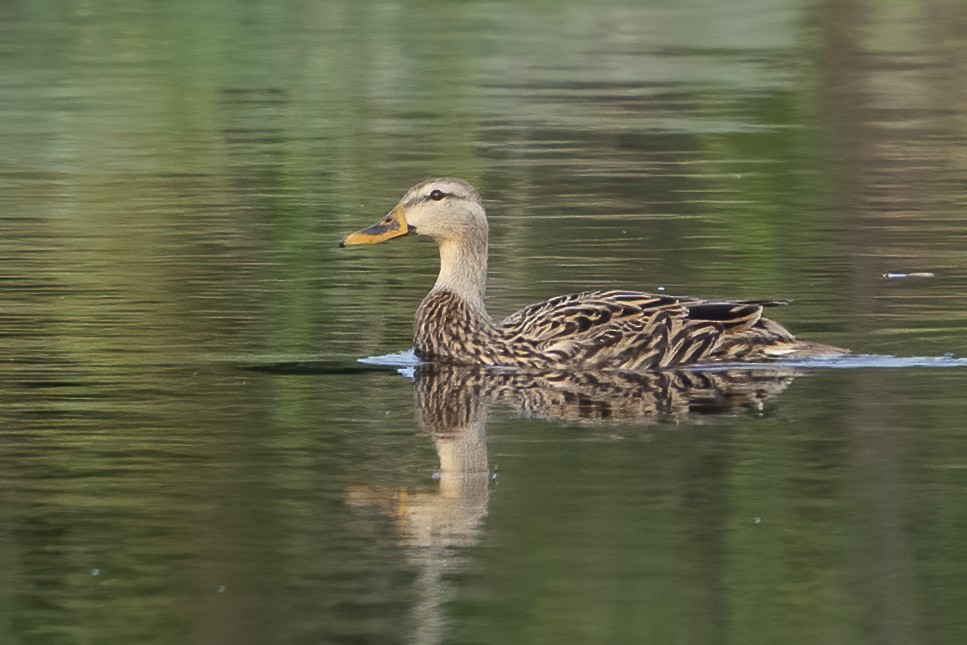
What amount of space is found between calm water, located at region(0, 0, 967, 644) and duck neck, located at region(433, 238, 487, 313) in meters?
0.48

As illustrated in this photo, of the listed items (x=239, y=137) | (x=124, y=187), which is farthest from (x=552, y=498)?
(x=239, y=137)

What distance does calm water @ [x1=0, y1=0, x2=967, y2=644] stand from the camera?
27.4 ft

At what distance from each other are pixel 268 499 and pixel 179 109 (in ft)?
63.2

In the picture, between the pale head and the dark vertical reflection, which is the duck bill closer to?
the pale head

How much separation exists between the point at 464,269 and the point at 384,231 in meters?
0.51

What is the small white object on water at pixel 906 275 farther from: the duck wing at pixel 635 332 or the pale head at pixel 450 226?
the pale head at pixel 450 226

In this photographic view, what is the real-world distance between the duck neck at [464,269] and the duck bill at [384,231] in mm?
288

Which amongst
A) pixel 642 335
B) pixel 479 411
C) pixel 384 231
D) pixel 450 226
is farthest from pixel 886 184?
pixel 479 411

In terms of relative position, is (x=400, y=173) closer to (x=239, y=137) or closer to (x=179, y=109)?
(x=239, y=137)

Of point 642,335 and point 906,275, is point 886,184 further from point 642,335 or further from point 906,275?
point 642,335

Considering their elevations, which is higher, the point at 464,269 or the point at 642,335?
the point at 464,269

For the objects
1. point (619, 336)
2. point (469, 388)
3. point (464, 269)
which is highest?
point (464, 269)

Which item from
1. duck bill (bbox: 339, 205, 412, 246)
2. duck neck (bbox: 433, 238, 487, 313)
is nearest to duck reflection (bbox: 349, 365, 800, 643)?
duck neck (bbox: 433, 238, 487, 313)

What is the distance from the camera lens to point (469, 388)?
12.8 metres
